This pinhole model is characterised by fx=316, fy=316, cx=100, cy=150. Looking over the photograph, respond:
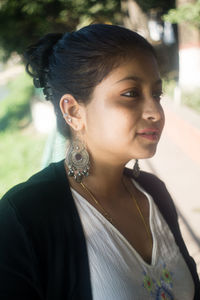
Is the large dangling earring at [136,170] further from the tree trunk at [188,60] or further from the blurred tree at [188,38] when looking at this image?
the tree trunk at [188,60]

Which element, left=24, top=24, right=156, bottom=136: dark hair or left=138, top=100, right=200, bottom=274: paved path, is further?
left=138, top=100, right=200, bottom=274: paved path

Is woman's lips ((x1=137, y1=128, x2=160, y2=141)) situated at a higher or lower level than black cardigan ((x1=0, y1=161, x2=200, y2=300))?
higher

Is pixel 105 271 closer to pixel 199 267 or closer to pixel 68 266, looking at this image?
pixel 68 266

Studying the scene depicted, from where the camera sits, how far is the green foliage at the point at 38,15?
11555mm

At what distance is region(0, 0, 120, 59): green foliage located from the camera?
37.9 ft

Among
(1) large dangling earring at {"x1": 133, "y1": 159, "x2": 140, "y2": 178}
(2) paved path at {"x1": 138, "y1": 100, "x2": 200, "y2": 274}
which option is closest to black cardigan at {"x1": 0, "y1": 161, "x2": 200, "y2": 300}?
(1) large dangling earring at {"x1": 133, "y1": 159, "x2": 140, "y2": 178}

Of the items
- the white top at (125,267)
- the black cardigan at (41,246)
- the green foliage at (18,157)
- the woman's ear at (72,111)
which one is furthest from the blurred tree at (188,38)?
the black cardigan at (41,246)

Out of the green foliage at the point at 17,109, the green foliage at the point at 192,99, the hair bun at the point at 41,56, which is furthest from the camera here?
the green foliage at the point at 17,109

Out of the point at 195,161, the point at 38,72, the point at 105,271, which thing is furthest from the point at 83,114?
the point at 195,161

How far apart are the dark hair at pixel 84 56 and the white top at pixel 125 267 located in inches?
19.3

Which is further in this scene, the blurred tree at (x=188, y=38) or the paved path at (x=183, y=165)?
the blurred tree at (x=188, y=38)

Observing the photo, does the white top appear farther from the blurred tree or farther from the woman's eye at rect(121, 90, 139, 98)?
the blurred tree

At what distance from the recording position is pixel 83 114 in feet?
4.81

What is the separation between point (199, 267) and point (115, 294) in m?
2.34
